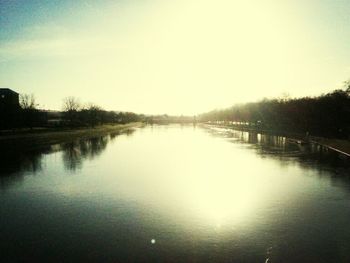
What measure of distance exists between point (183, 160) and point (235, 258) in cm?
2716

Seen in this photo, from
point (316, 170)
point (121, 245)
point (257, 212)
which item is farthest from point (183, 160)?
point (121, 245)

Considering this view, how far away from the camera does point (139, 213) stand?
16.4 metres

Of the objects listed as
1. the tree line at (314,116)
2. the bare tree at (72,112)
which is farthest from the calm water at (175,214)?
the bare tree at (72,112)

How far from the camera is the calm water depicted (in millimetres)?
11578

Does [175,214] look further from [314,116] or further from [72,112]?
[72,112]

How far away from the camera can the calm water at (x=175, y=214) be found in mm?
11578

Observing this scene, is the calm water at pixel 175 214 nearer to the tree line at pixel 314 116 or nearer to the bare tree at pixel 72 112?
the tree line at pixel 314 116

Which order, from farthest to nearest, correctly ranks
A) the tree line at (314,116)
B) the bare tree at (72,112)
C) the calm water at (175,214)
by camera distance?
the bare tree at (72,112), the tree line at (314,116), the calm water at (175,214)

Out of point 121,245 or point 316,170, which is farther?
point 316,170

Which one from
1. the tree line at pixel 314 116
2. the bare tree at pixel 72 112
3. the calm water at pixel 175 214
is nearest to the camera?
the calm water at pixel 175 214

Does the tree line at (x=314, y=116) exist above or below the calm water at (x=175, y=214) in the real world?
above

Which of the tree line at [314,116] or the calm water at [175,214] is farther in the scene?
the tree line at [314,116]

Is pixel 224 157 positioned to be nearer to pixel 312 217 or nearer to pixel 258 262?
pixel 312 217

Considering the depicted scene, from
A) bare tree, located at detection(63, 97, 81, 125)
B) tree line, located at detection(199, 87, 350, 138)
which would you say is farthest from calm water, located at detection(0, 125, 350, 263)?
bare tree, located at detection(63, 97, 81, 125)
